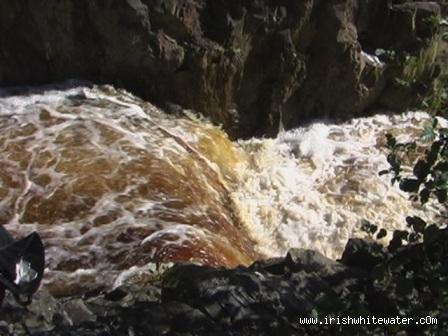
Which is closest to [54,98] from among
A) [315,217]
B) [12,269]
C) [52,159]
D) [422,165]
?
[52,159]

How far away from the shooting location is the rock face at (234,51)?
7184 mm

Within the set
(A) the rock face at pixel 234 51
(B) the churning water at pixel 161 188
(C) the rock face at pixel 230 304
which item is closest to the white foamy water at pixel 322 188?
(B) the churning water at pixel 161 188

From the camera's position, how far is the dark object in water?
2131 millimetres

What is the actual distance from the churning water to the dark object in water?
8.21 ft

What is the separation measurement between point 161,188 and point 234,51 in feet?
7.64

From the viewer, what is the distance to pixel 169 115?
753 cm

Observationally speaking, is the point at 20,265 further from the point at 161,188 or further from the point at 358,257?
the point at 161,188

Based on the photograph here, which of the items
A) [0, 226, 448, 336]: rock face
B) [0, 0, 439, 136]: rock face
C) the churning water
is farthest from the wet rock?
[0, 0, 439, 136]: rock face

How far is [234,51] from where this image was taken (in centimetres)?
767

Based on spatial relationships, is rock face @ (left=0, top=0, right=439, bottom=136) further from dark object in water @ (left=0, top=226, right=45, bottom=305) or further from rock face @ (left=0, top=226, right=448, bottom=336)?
dark object in water @ (left=0, top=226, right=45, bottom=305)

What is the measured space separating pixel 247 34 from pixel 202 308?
4956mm

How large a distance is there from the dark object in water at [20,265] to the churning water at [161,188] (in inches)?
98.5

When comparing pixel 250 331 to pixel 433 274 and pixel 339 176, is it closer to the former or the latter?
pixel 433 274

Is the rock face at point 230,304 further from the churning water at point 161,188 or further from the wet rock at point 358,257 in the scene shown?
the churning water at point 161,188
